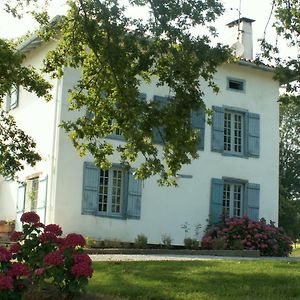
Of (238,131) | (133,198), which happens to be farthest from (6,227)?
(238,131)

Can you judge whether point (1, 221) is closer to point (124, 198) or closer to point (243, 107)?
point (124, 198)

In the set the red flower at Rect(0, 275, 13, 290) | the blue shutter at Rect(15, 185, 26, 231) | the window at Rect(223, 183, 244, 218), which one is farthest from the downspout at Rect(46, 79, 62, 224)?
the red flower at Rect(0, 275, 13, 290)

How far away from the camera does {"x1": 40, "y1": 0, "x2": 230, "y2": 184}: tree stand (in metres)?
9.52

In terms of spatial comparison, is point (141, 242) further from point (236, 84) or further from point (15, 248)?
point (15, 248)

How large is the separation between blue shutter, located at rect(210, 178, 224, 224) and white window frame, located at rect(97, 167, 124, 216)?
3.13 meters

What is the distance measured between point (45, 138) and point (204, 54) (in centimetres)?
1027

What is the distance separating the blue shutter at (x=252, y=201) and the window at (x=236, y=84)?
338cm

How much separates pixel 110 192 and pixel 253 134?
5.60 metres

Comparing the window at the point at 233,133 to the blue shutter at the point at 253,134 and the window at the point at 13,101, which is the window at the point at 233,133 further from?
the window at the point at 13,101

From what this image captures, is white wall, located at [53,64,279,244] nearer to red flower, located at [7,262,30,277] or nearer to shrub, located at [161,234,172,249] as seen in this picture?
shrub, located at [161,234,172,249]

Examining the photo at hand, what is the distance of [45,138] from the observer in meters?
18.9

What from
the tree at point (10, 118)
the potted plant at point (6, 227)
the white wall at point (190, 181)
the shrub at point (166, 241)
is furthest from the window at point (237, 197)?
the tree at point (10, 118)

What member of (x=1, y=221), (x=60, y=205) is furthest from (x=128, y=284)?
(x=1, y=221)

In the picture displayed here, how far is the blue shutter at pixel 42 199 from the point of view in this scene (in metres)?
18.4
